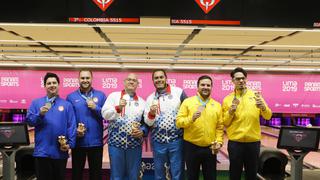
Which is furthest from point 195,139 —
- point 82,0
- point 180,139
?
point 82,0

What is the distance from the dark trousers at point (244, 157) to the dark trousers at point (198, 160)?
9.3 inches

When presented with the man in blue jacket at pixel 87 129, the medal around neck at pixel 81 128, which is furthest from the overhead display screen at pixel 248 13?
the medal around neck at pixel 81 128

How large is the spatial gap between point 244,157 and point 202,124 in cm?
58

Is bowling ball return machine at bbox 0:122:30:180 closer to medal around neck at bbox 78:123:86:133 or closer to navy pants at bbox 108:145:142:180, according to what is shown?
medal around neck at bbox 78:123:86:133

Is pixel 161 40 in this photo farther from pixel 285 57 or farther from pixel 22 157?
pixel 285 57

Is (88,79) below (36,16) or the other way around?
below

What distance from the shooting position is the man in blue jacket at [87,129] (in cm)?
384

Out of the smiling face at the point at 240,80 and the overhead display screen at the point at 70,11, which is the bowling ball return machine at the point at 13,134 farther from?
→ the smiling face at the point at 240,80

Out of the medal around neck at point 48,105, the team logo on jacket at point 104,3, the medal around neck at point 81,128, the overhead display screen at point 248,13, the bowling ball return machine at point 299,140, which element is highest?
the team logo on jacket at point 104,3

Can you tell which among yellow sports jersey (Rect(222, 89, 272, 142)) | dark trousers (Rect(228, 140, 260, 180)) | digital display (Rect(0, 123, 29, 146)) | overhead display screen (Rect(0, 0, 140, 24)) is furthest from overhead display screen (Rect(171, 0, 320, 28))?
digital display (Rect(0, 123, 29, 146))

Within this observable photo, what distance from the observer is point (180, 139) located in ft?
12.4

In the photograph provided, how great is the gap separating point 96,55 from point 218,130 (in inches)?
232

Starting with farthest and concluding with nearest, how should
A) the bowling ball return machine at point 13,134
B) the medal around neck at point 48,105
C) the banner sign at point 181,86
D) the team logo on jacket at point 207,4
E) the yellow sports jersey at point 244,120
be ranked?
the banner sign at point 181,86 < the bowling ball return machine at point 13,134 < the team logo on jacket at point 207,4 < the yellow sports jersey at point 244,120 < the medal around neck at point 48,105

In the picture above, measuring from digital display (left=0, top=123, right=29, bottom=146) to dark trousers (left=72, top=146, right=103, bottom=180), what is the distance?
0.62 metres
